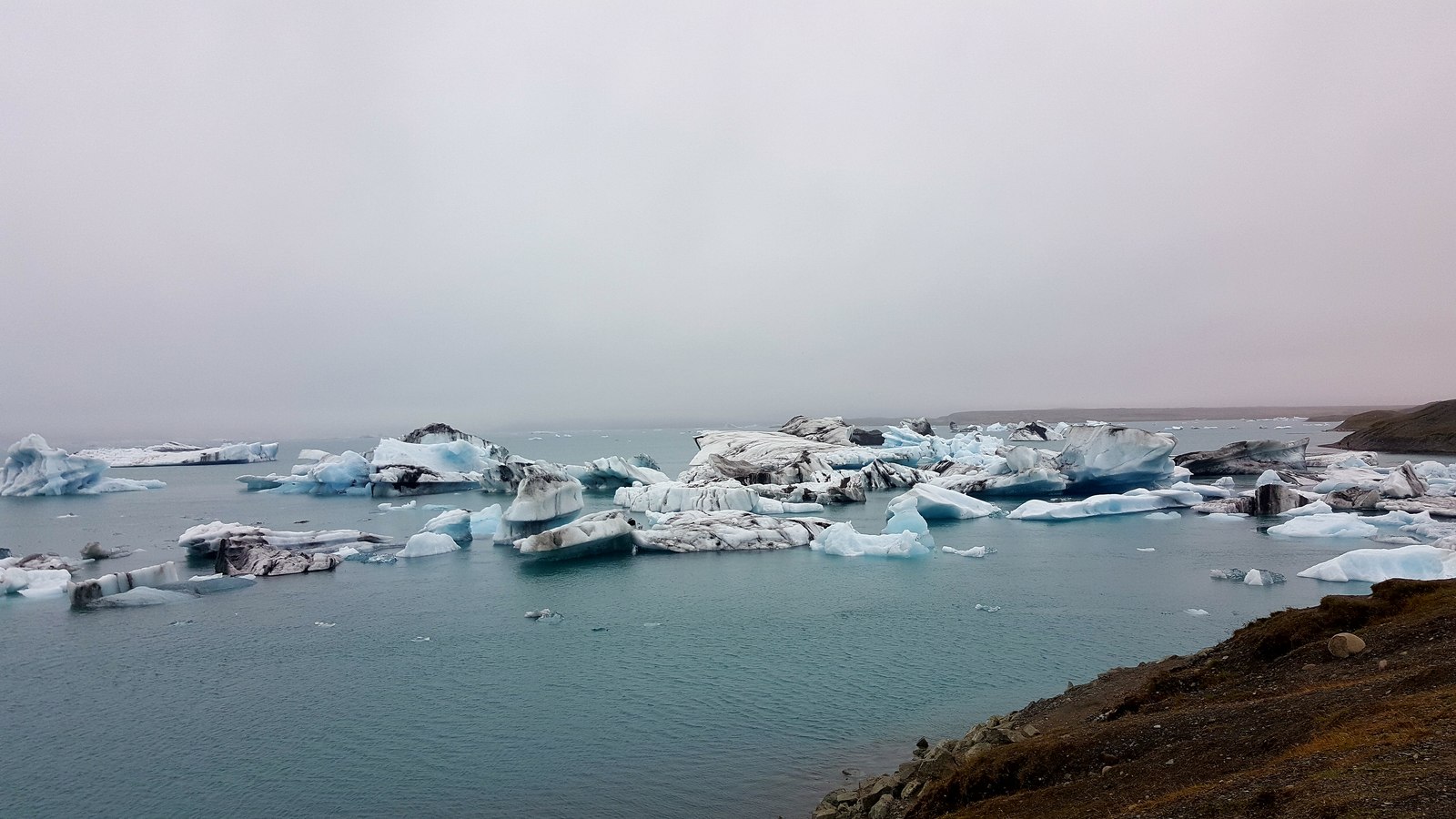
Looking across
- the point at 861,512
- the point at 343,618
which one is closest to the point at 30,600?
the point at 343,618

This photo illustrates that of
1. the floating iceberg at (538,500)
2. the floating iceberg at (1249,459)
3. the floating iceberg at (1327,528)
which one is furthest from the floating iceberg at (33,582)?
the floating iceberg at (1249,459)

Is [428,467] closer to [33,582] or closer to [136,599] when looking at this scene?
[33,582]

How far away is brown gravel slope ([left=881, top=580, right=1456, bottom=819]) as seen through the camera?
9.68 ft

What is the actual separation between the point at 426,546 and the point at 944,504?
1416 centimetres

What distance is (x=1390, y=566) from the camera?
41.2ft

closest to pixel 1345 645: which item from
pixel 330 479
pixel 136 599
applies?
pixel 136 599

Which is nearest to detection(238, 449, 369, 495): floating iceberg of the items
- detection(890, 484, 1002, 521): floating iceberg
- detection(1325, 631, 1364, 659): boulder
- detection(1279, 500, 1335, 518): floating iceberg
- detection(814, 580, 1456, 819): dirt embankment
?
detection(890, 484, 1002, 521): floating iceberg

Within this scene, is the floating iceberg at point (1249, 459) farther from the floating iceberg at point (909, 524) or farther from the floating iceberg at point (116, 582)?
the floating iceberg at point (116, 582)

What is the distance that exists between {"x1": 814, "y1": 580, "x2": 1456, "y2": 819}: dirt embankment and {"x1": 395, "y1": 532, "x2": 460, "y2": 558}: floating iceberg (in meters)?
14.7

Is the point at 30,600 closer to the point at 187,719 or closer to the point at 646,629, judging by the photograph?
the point at 187,719

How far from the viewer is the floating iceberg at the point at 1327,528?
17.8 m

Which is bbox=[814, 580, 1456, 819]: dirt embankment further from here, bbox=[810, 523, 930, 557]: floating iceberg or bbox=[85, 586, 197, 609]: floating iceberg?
bbox=[85, 586, 197, 609]: floating iceberg

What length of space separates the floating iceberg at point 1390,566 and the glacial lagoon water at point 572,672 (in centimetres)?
35

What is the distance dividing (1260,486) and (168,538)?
99.7ft
